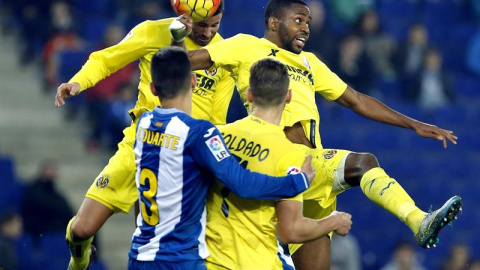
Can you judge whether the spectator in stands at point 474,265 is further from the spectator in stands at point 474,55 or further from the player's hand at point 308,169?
the player's hand at point 308,169

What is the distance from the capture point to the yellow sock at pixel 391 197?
5.93m

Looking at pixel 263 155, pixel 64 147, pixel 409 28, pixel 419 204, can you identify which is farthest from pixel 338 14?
pixel 263 155

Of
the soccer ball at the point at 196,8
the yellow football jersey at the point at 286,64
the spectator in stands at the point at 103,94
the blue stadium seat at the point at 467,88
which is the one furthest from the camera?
the blue stadium seat at the point at 467,88

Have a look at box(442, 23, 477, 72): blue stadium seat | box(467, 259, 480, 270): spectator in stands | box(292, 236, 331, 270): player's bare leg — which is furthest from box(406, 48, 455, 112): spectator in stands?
box(292, 236, 331, 270): player's bare leg

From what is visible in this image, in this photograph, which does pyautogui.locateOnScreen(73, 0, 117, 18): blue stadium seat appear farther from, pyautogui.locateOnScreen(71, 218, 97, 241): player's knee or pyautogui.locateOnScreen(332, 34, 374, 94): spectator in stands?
pyautogui.locateOnScreen(71, 218, 97, 241): player's knee

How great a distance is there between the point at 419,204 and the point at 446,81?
2.41m

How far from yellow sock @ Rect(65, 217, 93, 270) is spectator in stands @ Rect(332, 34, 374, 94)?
6890 mm

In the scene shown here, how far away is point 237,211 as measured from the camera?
216 inches

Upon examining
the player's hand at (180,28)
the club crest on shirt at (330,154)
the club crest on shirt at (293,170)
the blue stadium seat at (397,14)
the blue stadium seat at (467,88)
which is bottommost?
the blue stadium seat at (467,88)

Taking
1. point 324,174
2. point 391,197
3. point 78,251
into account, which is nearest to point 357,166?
point 324,174

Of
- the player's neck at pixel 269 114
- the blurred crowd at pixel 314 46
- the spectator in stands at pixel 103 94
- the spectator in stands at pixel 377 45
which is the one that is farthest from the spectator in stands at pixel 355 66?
the player's neck at pixel 269 114

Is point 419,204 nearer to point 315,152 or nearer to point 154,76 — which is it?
point 315,152

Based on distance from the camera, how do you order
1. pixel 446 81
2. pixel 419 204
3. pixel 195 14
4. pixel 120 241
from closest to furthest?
1. pixel 195 14
2. pixel 120 241
3. pixel 419 204
4. pixel 446 81

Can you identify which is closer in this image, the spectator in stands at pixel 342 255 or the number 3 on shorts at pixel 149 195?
the number 3 on shorts at pixel 149 195
